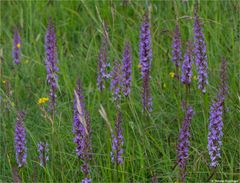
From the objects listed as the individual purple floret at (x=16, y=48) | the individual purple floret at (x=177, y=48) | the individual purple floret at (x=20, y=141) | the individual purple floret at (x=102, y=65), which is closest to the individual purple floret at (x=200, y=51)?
the individual purple floret at (x=177, y=48)

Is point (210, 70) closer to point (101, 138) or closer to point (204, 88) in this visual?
point (204, 88)

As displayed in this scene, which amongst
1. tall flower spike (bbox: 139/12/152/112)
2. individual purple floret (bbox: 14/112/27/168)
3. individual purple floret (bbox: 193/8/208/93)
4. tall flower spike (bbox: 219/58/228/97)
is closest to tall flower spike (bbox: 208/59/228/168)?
tall flower spike (bbox: 219/58/228/97)

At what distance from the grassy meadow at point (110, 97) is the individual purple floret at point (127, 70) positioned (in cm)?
11

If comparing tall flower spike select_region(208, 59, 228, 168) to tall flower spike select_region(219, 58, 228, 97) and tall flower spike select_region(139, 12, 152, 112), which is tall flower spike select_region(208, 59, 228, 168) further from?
tall flower spike select_region(139, 12, 152, 112)

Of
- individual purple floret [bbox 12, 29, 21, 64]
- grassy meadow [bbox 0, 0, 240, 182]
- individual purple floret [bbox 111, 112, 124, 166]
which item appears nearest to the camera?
individual purple floret [bbox 111, 112, 124, 166]

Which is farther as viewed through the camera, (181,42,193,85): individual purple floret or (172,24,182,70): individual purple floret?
(172,24,182,70): individual purple floret

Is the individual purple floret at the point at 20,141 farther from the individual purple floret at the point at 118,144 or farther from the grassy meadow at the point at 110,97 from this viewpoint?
the individual purple floret at the point at 118,144

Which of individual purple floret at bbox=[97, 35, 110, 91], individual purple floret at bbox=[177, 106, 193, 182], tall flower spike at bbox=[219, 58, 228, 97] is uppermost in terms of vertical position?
individual purple floret at bbox=[97, 35, 110, 91]

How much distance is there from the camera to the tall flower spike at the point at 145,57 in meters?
3.47

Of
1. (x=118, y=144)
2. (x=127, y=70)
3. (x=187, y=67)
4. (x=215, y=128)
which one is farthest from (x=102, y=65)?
(x=215, y=128)

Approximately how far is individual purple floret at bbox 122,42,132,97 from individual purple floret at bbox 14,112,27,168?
2.33 ft

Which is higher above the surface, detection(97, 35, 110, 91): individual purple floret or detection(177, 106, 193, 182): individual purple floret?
detection(97, 35, 110, 91): individual purple floret

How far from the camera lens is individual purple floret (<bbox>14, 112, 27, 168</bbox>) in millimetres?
3102

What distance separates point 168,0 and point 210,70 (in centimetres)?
123
